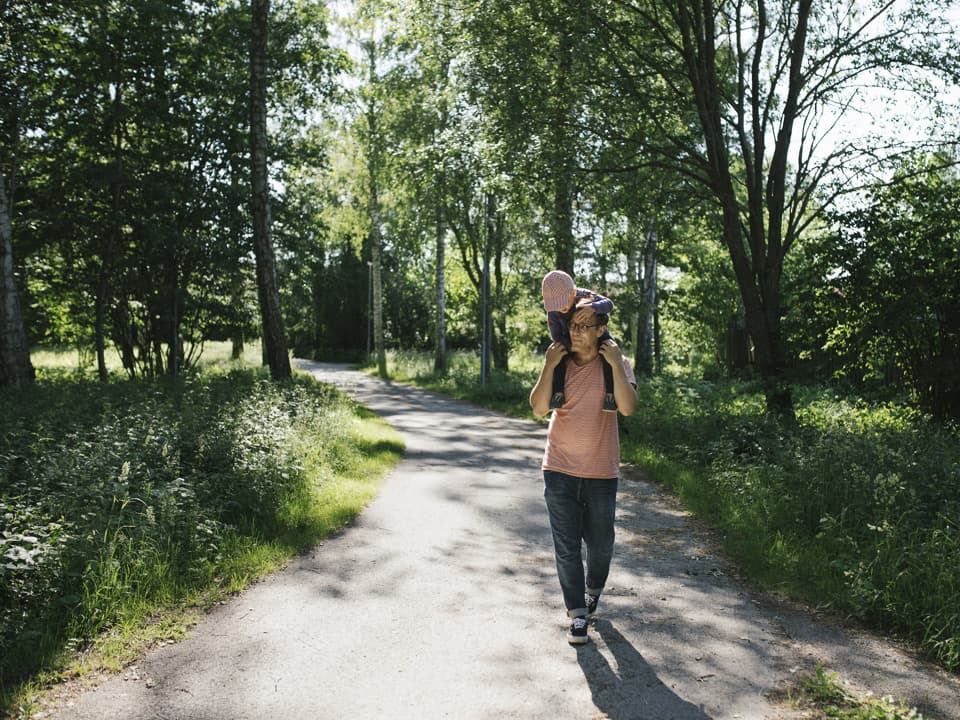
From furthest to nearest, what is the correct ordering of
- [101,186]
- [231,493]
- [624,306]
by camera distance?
[624,306] < [101,186] < [231,493]

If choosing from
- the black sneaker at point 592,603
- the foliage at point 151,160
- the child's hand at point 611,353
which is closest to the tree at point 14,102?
the foliage at point 151,160

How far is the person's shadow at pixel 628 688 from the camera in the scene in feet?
10.7

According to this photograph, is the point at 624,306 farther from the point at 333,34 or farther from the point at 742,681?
the point at 742,681

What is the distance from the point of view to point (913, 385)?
10102 millimetres

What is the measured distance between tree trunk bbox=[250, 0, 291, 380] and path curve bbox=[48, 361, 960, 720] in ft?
30.6

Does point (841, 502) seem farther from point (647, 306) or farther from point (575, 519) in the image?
point (647, 306)

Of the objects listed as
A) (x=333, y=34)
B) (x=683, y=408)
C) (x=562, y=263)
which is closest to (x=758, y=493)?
(x=683, y=408)

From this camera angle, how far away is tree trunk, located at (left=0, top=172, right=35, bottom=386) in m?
11.5

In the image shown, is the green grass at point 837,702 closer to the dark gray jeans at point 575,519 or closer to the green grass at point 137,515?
the dark gray jeans at point 575,519

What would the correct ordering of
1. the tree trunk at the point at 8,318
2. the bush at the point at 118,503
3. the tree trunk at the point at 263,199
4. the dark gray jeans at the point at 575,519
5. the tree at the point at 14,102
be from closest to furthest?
the bush at the point at 118,503 → the dark gray jeans at the point at 575,519 → the tree at the point at 14,102 → the tree trunk at the point at 8,318 → the tree trunk at the point at 263,199

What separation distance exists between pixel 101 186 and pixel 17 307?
15.8 ft

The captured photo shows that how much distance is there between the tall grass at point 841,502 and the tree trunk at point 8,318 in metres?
10.3

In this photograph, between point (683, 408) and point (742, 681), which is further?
point (683, 408)

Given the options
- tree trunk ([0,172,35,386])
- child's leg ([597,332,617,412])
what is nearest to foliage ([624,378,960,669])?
child's leg ([597,332,617,412])
